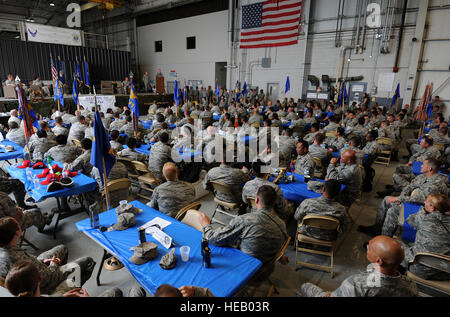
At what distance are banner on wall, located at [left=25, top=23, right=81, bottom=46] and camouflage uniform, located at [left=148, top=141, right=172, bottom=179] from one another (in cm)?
1972

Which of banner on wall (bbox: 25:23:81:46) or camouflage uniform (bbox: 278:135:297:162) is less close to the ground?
banner on wall (bbox: 25:23:81:46)

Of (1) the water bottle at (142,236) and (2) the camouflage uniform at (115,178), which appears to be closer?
(1) the water bottle at (142,236)

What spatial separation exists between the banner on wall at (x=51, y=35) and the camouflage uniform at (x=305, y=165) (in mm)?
22007

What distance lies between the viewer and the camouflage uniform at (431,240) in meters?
2.76

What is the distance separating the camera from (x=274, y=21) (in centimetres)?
1588

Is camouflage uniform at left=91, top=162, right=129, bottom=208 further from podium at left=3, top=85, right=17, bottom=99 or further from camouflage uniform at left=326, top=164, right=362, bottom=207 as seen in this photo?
podium at left=3, top=85, right=17, bottom=99

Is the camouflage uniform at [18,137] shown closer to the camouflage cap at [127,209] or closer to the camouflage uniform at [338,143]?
the camouflage cap at [127,209]

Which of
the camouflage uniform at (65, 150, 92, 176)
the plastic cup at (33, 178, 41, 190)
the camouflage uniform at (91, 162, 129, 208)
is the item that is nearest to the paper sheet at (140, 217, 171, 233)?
Answer: the camouflage uniform at (91, 162, 129, 208)

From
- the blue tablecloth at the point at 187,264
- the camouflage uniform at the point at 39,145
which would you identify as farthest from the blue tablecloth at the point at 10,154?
the blue tablecloth at the point at 187,264

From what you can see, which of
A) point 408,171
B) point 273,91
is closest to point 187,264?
point 408,171

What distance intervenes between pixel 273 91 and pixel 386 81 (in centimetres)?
645

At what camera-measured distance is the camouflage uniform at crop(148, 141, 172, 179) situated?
5379mm

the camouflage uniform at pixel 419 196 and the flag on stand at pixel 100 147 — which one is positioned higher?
the flag on stand at pixel 100 147
